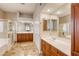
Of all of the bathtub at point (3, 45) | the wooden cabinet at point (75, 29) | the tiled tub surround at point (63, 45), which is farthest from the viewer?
the bathtub at point (3, 45)

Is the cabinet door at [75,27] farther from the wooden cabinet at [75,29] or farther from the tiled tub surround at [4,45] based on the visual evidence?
the tiled tub surround at [4,45]

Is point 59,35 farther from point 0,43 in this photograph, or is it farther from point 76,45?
point 0,43

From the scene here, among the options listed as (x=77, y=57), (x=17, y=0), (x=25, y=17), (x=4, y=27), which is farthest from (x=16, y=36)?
(x=77, y=57)

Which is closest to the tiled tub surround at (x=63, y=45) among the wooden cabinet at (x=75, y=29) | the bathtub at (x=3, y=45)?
the wooden cabinet at (x=75, y=29)

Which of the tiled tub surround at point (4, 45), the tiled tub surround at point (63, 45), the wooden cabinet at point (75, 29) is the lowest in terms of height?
the tiled tub surround at point (4, 45)

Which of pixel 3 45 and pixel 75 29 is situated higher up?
pixel 75 29

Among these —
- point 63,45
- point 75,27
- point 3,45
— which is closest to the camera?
point 75,27

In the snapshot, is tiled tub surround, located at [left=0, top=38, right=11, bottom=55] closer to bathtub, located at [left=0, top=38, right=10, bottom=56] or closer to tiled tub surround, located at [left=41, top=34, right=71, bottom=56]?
bathtub, located at [left=0, top=38, right=10, bottom=56]

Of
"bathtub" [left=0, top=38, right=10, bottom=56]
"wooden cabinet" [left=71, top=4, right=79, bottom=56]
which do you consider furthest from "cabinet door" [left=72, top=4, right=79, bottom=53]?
"bathtub" [left=0, top=38, right=10, bottom=56]

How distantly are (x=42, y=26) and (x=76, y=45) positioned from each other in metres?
2.00

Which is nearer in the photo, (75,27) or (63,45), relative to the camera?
(75,27)

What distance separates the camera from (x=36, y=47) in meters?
3.43

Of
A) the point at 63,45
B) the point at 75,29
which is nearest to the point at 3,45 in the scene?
the point at 63,45

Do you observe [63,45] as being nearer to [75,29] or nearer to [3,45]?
[75,29]
